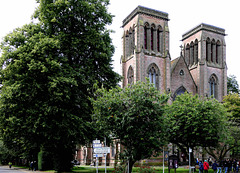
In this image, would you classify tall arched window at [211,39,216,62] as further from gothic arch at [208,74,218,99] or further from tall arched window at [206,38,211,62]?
gothic arch at [208,74,218,99]

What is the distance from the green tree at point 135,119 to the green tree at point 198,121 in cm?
826

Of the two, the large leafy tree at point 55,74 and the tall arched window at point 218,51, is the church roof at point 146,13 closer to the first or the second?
the tall arched window at point 218,51

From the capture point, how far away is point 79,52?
94.5ft

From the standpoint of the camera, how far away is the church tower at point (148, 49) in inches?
1892

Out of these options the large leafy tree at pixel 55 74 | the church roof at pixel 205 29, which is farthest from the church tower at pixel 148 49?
the large leafy tree at pixel 55 74

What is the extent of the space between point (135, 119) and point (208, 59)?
3912 centimetres

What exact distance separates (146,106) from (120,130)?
261 centimetres

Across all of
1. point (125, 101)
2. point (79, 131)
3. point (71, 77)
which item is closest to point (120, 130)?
point (125, 101)

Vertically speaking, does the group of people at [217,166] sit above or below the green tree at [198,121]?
below

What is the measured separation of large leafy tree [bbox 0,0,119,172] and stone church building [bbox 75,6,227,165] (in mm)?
18141

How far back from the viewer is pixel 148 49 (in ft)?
163

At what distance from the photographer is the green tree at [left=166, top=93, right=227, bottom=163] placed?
1186 inches

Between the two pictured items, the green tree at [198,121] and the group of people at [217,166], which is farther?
the green tree at [198,121]

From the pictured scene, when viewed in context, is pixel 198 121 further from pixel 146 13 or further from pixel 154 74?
pixel 146 13
